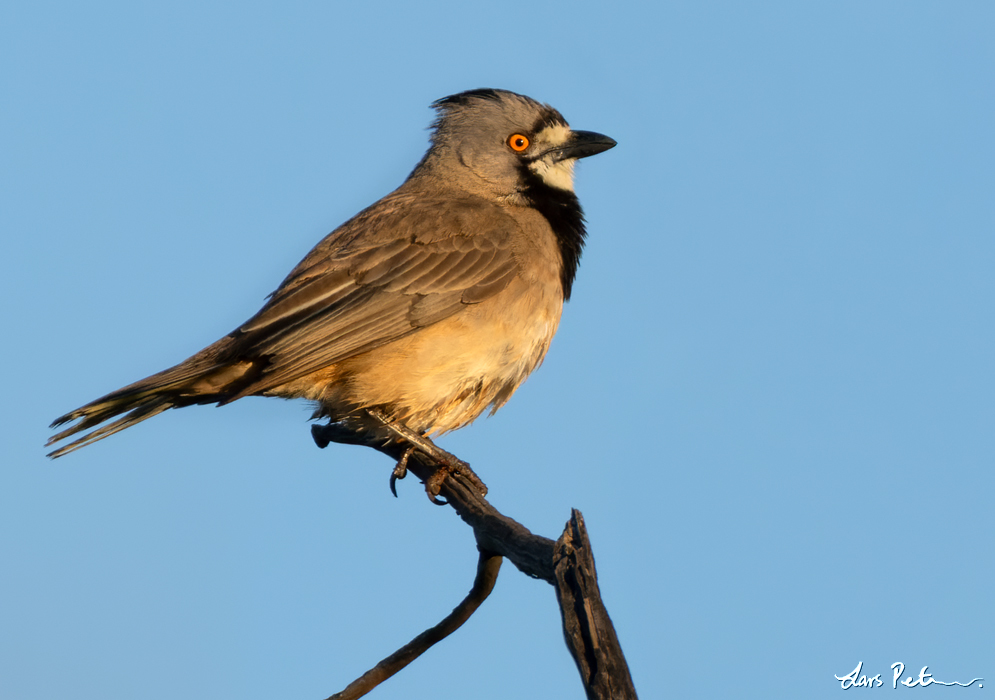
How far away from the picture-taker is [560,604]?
3820mm

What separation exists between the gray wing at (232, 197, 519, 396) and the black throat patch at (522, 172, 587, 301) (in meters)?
0.42

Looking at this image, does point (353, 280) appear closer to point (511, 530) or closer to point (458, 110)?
point (458, 110)

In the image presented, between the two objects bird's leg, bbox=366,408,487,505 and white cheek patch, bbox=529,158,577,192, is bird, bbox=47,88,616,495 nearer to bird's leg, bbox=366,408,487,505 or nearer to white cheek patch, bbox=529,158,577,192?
bird's leg, bbox=366,408,487,505

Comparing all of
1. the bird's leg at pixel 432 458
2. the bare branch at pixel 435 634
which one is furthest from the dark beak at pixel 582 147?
the bare branch at pixel 435 634

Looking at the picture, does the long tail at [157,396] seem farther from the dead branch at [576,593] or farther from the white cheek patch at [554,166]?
the white cheek patch at [554,166]

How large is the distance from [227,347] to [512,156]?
2.64 meters

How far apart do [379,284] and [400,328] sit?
0.38 meters

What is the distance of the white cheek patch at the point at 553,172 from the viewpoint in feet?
25.1

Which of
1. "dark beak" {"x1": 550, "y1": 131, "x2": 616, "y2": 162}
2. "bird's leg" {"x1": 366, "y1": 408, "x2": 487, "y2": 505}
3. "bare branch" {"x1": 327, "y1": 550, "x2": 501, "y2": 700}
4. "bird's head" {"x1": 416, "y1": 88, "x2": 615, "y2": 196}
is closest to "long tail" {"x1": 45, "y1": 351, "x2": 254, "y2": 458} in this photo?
"bird's leg" {"x1": 366, "y1": 408, "x2": 487, "y2": 505}

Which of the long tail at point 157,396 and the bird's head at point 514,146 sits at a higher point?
the bird's head at point 514,146

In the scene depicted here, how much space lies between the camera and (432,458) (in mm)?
6266

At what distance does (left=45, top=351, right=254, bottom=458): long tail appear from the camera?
5.93m

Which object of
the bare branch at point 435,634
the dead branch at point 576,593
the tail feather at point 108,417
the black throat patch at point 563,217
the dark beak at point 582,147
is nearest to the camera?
the dead branch at point 576,593

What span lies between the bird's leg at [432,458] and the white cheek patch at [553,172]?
2.28m
